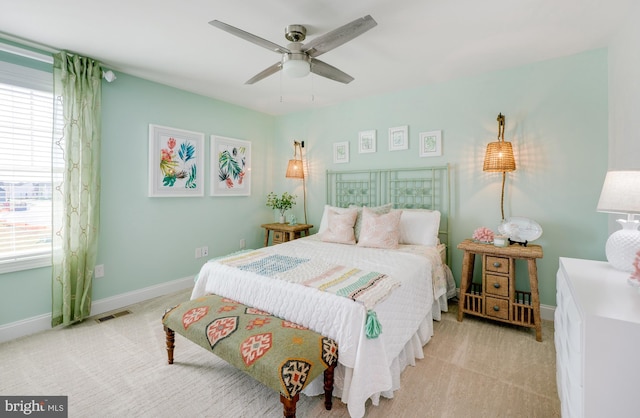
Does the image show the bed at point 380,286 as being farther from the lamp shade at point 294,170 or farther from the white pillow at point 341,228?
the lamp shade at point 294,170

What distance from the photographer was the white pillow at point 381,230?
2.85 metres

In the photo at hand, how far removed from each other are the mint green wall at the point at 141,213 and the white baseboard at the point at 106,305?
49mm

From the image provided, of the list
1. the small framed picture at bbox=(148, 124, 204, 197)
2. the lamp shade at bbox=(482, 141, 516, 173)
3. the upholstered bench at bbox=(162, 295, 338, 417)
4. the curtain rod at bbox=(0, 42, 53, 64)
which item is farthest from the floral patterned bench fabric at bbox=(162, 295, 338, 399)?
the curtain rod at bbox=(0, 42, 53, 64)

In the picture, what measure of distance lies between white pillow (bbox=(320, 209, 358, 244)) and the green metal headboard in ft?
1.90

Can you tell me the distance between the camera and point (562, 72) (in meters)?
2.64

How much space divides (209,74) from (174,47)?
1.92 ft

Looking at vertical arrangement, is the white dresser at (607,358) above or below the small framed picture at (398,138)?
below

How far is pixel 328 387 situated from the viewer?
1.60 metres

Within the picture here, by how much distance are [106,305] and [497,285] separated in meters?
3.81

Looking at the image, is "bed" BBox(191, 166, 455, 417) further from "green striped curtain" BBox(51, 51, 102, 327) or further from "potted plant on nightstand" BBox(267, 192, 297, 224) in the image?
"green striped curtain" BBox(51, 51, 102, 327)

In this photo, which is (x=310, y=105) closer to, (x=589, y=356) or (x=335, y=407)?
(x=335, y=407)

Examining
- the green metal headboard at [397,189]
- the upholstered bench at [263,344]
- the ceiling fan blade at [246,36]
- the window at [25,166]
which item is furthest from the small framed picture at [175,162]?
the ceiling fan blade at [246,36]

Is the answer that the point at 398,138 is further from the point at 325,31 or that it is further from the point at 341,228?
the point at 325,31

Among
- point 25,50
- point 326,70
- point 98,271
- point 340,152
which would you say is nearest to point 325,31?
point 326,70
